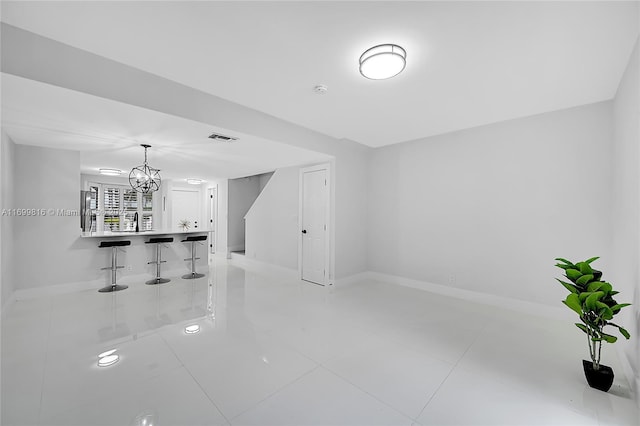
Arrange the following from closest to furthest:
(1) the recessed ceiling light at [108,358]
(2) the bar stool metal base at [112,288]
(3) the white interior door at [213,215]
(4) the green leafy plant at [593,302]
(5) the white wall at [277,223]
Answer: (4) the green leafy plant at [593,302] < (1) the recessed ceiling light at [108,358] < (2) the bar stool metal base at [112,288] < (5) the white wall at [277,223] < (3) the white interior door at [213,215]

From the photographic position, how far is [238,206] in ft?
26.6

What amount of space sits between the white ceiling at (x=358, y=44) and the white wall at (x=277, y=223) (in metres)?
2.78

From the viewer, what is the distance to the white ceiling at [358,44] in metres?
1.73

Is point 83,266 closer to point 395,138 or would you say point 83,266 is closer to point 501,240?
point 395,138

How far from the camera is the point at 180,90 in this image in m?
2.81

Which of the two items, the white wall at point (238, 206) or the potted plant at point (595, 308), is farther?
the white wall at point (238, 206)

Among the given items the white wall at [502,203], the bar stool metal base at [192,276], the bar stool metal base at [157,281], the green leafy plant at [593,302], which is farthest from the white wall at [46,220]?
the green leafy plant at [593,302]

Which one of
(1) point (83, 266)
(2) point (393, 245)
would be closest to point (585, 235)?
(2) point (393, 245)

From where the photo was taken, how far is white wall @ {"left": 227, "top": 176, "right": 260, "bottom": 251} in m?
7.89

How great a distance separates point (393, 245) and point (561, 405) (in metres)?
3.27

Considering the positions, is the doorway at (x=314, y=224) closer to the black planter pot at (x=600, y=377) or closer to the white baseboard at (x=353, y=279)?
the white baseboard at (x=353, y=279)

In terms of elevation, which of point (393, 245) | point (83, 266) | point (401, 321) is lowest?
point (401, 321)

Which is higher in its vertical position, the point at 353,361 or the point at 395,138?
the point at 395,138

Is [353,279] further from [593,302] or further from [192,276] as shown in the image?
[593,302]
